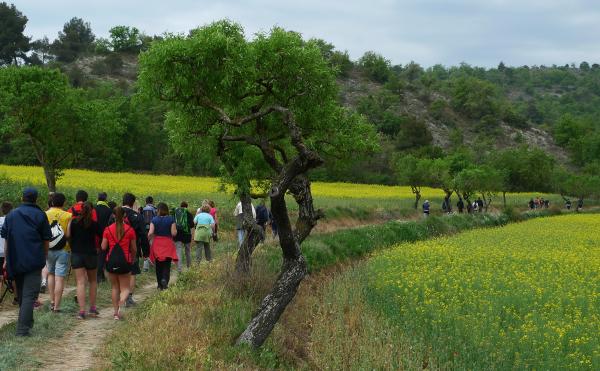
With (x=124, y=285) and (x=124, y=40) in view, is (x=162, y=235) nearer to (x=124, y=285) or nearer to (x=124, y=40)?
(x=124, y=285)

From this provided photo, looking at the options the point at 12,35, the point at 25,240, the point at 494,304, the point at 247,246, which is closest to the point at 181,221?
the point at 247,246

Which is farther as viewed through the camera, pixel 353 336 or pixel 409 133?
pixel 409 133

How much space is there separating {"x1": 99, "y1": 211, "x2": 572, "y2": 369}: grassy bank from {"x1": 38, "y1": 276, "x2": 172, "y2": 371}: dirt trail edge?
1.00ft

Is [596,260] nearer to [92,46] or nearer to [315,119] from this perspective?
[315,119]

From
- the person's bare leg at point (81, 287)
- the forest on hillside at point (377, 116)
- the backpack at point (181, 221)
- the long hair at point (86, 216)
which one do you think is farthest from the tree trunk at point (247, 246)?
the forest on hillside at point (377, 116)

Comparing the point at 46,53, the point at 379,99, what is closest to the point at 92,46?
the point at 46,53

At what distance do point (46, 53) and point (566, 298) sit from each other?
118m

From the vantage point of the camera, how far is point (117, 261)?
1106 cm

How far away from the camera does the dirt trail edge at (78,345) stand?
8445 mm

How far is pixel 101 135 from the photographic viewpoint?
27.4 metres

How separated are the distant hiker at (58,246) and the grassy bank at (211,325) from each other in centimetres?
152

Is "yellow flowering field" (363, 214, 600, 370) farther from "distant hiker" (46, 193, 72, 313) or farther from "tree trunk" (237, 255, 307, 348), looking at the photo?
"distant hiker" (46, 193, 72, 313)

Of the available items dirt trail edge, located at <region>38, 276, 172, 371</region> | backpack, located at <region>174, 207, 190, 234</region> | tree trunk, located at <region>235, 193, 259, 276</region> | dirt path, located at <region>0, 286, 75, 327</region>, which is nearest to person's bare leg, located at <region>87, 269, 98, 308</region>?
dirt trail edge, located at <region>38, 276, 172, 371</region>

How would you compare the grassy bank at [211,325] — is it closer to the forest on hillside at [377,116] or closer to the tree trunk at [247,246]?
the tree trunk at [247,246]
